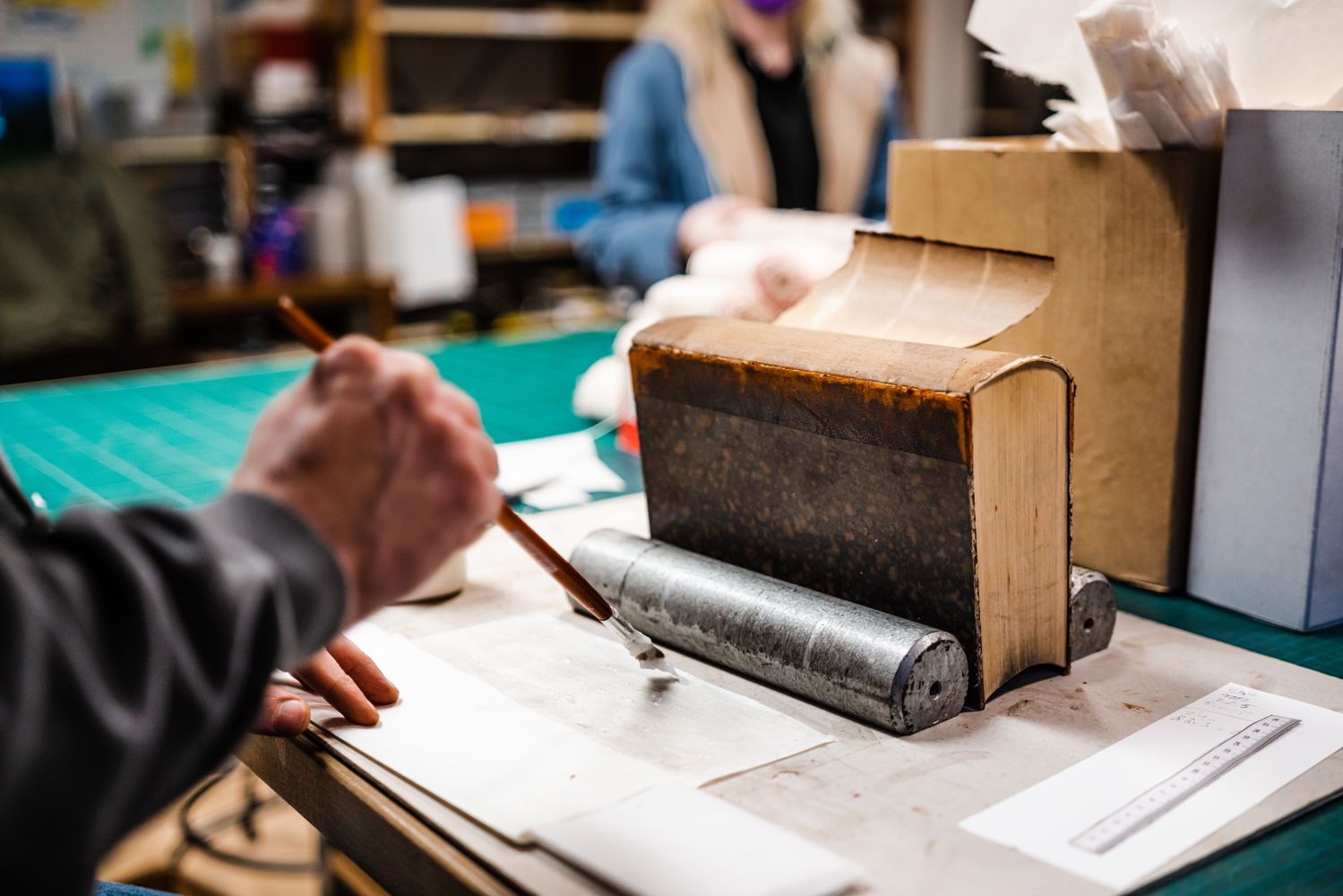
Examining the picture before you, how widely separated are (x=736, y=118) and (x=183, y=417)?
50.2 inches

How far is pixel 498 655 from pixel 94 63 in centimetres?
349

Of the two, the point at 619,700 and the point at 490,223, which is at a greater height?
the point at 490,223

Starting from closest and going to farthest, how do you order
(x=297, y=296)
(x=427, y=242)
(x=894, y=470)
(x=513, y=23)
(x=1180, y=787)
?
(x=1180, y=787) < (x=894, y=470) < (x=297, y=296) < (x=427, y=242) < (x=513, y=23)

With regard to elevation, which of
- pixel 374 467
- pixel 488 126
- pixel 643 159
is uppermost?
pixel 488 126

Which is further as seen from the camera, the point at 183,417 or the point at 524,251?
the point at 524,251

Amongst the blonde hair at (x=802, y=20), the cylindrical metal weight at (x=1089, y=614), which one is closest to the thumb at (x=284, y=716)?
the cylindrical metal weight at (x=1089, y=614)

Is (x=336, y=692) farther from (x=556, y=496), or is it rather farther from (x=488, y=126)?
(x=488, y=126)

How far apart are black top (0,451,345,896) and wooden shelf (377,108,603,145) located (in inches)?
137

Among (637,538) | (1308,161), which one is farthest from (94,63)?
(1308,161)

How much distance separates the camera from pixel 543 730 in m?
0.76

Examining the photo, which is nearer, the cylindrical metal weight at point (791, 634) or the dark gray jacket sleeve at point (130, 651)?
the dark gray jacket sleeve at point (130, 651)

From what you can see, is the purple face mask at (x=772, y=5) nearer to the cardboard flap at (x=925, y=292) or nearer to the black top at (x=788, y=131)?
the black top at (x=788, y=131)

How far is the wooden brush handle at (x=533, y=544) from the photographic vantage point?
754 millimetres

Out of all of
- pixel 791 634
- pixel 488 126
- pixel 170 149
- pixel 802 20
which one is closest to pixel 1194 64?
pixel 791 634
